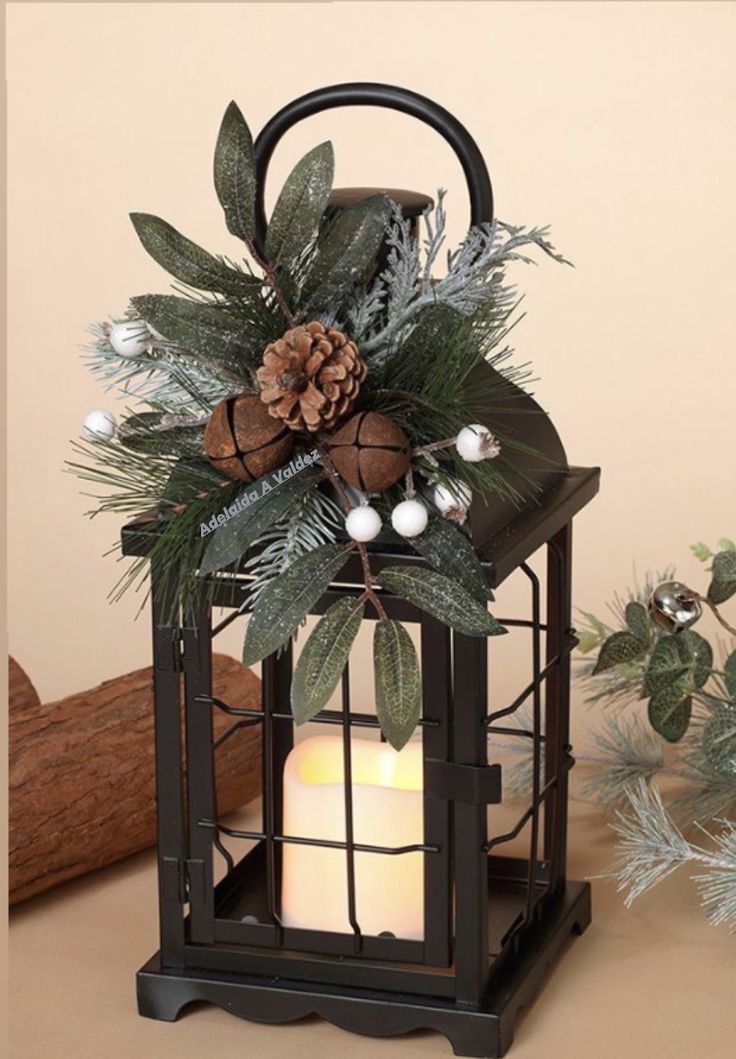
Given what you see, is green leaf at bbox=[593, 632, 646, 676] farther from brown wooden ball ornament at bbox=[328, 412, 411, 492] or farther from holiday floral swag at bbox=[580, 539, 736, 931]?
brown wooden ball ornament at bbox=[328, 412, 411, 492]

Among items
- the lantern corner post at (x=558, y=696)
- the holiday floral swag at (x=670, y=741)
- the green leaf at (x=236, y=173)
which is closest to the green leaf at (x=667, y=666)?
the holiday floral swag at (x=670, y=741)

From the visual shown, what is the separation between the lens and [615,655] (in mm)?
1758

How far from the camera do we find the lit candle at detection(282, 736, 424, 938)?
4.81 feet

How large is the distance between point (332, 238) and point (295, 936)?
20.6 inches

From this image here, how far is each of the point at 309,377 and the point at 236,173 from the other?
155mm

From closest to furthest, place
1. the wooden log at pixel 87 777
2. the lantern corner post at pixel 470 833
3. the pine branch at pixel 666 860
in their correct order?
the lantern corner post at pixel 470 833
the pine branch at pixel 666 860
the wooden log at pixel 87 777

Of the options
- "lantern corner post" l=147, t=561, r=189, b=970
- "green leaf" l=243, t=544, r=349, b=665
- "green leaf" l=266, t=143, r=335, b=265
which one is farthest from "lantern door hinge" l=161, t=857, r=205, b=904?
"green leaf" l=266, t=143, r=335, b=265

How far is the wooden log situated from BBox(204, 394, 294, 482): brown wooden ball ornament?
1.66ft

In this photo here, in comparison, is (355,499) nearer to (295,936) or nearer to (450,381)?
(450,381)

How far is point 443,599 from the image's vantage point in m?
1.30

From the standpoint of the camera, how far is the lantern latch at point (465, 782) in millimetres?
1391

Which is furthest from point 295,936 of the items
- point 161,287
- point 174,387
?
point 161,287

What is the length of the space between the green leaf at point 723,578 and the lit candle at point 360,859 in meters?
0.36

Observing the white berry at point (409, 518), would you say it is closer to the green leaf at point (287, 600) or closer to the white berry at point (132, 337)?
the green leaf at point (287, 600)
